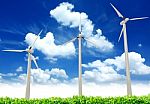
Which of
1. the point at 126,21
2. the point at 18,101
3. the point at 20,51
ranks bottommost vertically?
the point at 18,101

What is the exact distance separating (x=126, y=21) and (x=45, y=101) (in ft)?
75.2

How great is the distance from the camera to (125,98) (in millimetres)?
24781

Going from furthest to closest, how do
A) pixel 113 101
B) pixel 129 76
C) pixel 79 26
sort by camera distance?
pixel 79 26, pixel 129 76, pixel 113 101

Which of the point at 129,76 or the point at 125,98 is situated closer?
the point at 125,98

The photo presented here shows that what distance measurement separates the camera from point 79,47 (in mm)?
46125

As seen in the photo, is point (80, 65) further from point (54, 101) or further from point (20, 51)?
point (54, 101)

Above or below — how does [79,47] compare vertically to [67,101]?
above

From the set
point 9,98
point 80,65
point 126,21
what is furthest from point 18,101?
point 126,21

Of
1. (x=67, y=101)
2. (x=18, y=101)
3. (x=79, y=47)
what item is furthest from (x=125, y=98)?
(x=79, y=47)

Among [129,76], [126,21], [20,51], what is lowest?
[129,76]

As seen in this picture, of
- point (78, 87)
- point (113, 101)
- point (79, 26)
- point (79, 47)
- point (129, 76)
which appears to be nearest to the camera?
point (113, 101)

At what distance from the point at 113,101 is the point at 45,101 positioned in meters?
5.21

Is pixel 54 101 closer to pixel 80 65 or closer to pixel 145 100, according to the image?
pixel 145 100

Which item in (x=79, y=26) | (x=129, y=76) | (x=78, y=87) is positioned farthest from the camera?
(x=79, y=26)
